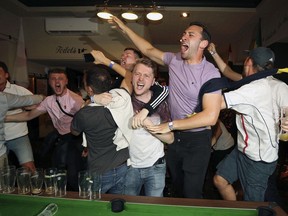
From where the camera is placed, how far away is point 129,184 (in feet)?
6.44

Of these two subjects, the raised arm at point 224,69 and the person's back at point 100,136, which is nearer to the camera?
the person's back at point 100,136

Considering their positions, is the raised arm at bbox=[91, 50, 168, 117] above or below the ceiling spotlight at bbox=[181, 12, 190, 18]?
below

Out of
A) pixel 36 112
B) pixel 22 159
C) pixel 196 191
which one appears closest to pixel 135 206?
pixel 196 191

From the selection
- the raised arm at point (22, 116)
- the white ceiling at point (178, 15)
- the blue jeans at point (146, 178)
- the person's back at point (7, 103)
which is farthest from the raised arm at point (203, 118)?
the white ceiling at point (178, 15)

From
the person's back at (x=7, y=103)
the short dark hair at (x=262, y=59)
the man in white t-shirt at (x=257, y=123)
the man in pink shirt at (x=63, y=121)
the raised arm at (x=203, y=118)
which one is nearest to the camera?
the raised arm at (x=203, y=118)

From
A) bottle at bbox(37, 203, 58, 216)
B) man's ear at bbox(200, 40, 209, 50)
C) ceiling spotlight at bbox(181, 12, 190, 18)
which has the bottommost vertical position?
bottle at bbox(37, 203, 58, 216)

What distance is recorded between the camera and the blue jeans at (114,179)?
1.87 meters

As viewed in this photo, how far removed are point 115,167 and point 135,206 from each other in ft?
2.18

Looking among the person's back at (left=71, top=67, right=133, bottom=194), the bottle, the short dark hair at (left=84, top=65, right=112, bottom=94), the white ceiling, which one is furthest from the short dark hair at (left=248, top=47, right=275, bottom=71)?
the white ceiling

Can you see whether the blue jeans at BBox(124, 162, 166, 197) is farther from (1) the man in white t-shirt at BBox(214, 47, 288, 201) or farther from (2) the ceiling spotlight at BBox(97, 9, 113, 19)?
(2) the ceiling spotlight at BBox(97, 9, 113, 19)

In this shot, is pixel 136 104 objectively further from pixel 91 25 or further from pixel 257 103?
pixel 91 25

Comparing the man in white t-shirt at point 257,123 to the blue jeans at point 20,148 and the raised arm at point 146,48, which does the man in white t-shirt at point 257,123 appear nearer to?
the raised arm at point 146,48

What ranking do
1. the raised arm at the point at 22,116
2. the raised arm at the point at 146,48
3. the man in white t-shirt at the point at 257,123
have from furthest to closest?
the raised arm at the point at 22,116 → the raised arm at the point at 146,48 → the man in white t-shirt at the point at 257,123

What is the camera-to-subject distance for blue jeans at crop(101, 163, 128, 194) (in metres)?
1.87
